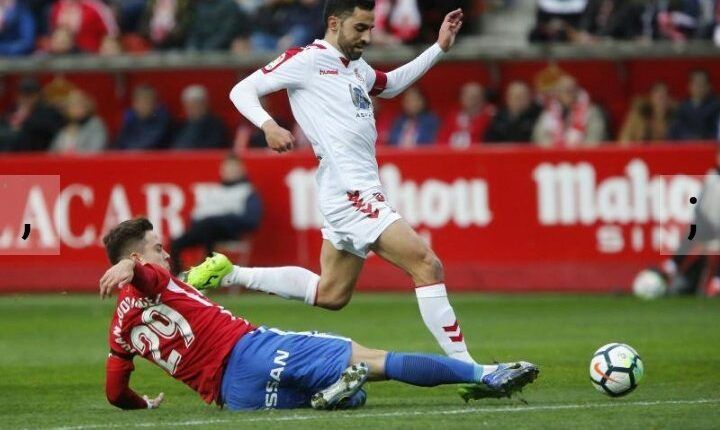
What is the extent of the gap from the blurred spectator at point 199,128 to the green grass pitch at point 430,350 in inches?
112

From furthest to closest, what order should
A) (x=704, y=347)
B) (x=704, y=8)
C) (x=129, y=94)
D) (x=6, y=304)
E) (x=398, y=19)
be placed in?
(x=129, y=94), (x=398, y=19), (x=704, y=8), (x=6, y=304), (x=704, y=347)

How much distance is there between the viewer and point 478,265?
18984 mm

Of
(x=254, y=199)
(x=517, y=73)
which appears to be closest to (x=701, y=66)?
(x=517, y=73)

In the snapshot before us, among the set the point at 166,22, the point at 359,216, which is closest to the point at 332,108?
the point at 359,216

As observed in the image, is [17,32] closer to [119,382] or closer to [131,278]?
[119,382]

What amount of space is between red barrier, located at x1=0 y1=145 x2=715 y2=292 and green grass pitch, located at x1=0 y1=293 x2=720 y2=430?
491 millimetres

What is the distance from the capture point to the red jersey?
8539mm

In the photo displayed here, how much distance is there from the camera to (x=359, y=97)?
9.77m

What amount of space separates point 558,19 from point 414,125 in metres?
2.41

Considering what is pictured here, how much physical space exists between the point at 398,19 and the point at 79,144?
477cm

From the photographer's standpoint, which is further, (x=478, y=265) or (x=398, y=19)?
(x=398, y=19)

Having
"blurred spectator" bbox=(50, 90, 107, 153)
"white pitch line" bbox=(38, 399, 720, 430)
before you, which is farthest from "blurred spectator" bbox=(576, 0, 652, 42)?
"white pitch line" bbox=(38, 399, 720, 430)

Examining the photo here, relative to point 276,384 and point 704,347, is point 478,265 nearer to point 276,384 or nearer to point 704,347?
point 704,347

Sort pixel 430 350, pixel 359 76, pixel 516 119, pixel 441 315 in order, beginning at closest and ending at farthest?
pixel 441 315 → pixel 359 76 → pixel 430 350 → pixel 516 119
